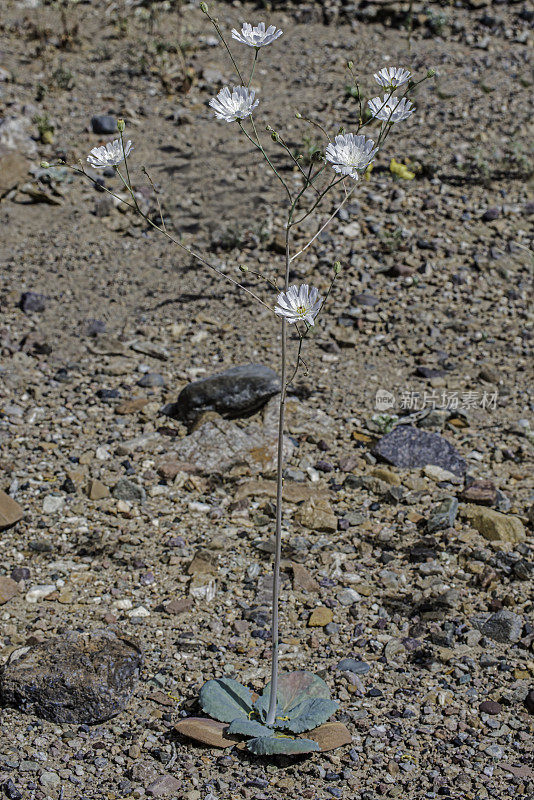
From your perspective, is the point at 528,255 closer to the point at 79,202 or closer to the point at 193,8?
the point at 79,202

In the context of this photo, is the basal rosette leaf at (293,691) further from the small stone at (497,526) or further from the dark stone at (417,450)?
the dark stone at (417,450)

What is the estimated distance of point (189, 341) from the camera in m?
5.92

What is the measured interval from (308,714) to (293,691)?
8.0 inches

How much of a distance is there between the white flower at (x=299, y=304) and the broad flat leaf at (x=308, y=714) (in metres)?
1.57

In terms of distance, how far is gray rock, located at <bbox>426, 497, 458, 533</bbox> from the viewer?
4.35 meters

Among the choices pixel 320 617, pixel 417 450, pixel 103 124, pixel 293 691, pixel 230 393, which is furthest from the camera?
pixel 103 124

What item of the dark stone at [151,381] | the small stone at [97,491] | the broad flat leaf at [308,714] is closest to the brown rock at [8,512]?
the small stone at [97,491]

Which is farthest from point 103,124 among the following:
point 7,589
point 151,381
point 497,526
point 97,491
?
point 497,526

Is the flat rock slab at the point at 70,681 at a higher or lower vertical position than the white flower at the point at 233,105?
lower

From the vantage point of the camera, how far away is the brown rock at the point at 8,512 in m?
4.29

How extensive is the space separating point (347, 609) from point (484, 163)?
4901 millimetres

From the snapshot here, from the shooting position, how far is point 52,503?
450cm

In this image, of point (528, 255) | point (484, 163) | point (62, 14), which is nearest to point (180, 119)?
point (62, 14)

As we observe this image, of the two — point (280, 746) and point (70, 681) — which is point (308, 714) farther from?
point (70, 681)
